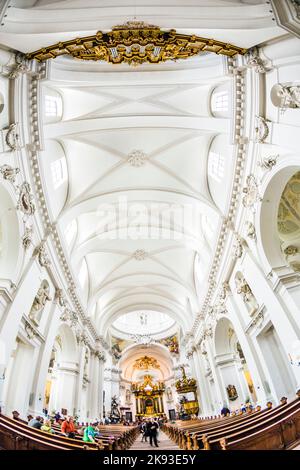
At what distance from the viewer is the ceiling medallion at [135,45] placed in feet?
19.2

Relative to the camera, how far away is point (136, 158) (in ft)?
41.6

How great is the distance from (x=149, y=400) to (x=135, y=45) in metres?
41.4

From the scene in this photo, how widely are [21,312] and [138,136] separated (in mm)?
8704

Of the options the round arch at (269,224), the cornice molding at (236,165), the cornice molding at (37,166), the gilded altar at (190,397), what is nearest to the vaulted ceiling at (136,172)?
the cornice molding at (37,166)

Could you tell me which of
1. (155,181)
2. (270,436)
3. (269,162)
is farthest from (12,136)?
(270,436)

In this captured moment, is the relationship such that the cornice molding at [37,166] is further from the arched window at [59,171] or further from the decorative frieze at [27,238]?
the arched window at [59,171]

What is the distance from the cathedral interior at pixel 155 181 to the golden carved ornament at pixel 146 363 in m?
20.5

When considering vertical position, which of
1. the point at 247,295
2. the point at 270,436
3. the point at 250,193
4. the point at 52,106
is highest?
the point at 52,106

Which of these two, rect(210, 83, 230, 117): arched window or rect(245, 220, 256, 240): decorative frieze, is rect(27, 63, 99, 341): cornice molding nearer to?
rect(210, 83, 230, 117): arched window

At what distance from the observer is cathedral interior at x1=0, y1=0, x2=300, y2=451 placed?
229 inches

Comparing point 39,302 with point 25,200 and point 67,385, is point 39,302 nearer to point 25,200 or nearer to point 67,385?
point 25,200

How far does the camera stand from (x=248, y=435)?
4.25 metres

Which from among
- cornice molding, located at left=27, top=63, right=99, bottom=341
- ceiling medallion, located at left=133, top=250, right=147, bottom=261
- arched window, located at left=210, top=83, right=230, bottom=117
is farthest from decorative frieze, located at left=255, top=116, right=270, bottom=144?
ceiling medallion, located at left=133, top=250, right=147, bottom=261

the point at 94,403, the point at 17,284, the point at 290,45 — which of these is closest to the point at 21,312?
the point at 17,284
